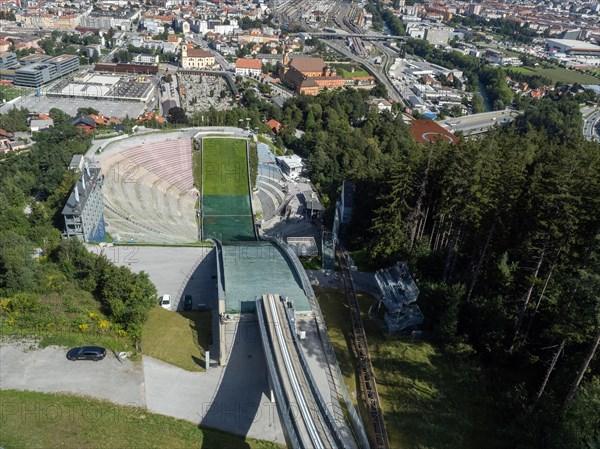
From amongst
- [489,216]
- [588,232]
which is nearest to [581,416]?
[588,232]

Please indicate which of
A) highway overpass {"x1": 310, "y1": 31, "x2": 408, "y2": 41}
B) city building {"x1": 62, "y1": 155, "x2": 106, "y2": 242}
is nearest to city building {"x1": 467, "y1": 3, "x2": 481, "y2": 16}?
highway overpass {"x1": 310, "y1": 31, "x2": 408, "y2": 41}

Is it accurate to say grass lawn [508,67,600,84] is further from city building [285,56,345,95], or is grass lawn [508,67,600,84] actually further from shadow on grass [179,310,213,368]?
shadow on grass [179,310,213,368]

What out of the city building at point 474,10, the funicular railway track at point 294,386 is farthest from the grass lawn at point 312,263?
the city building at point 474,10

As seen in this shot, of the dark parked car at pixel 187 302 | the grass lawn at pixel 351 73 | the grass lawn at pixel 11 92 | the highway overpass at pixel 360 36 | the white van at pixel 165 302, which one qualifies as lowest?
the grass lawn at pixel 11 92

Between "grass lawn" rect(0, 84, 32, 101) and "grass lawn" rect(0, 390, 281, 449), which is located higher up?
"grass lawn" rect(0, 390, 281, 449)

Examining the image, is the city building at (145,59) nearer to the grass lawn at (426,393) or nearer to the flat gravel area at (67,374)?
the flat gravel area at (67,374)

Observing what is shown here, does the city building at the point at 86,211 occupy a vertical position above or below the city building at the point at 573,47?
below

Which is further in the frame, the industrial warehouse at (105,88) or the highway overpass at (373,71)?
the highway overpass at (373,71)
